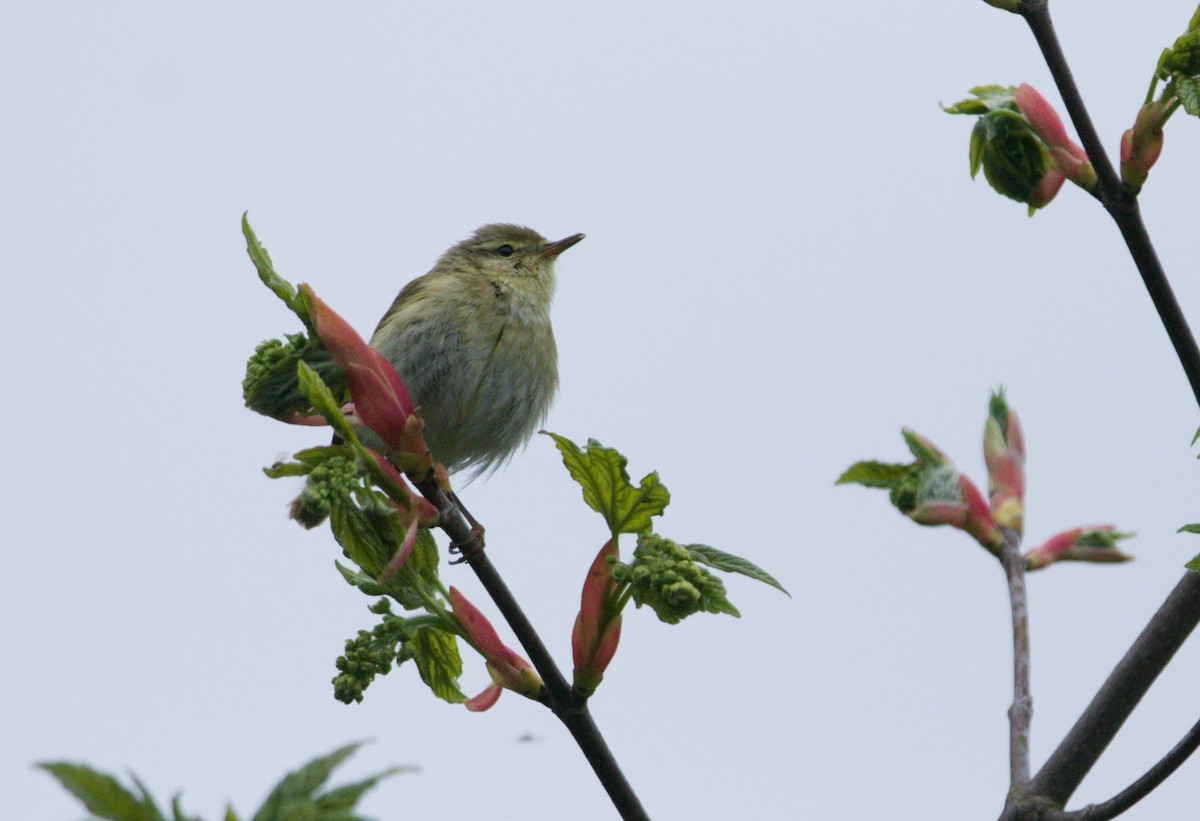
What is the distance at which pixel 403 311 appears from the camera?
17.7 ft

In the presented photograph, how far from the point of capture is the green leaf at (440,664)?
2.57m

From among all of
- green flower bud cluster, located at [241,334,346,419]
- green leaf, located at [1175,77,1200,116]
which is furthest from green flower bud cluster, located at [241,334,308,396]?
green leaf, located at [1175,77,1200,116]

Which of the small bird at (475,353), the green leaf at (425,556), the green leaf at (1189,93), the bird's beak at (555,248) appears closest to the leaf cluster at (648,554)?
the green leaf at (425,556)

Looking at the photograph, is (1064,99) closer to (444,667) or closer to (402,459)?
(402,459)

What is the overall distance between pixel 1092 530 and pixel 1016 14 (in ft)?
4.01

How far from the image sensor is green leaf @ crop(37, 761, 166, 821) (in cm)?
134

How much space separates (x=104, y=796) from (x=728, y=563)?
1.12 m

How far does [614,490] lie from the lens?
7.74 feet

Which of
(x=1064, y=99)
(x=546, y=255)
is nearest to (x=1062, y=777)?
(x=1064, y=99)

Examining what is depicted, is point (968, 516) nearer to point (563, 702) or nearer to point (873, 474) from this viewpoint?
point (873, 474)

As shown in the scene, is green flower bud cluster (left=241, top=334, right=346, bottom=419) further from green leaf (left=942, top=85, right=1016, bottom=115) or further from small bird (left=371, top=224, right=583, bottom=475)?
small bird (left=371, top=224, right=583, bottom=475)

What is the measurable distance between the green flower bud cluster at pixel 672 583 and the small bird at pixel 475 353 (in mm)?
2804

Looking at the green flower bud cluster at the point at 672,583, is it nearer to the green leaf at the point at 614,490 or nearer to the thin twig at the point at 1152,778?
the green leaf at the point at 614,490

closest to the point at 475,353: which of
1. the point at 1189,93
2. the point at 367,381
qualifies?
the point at 367,381
